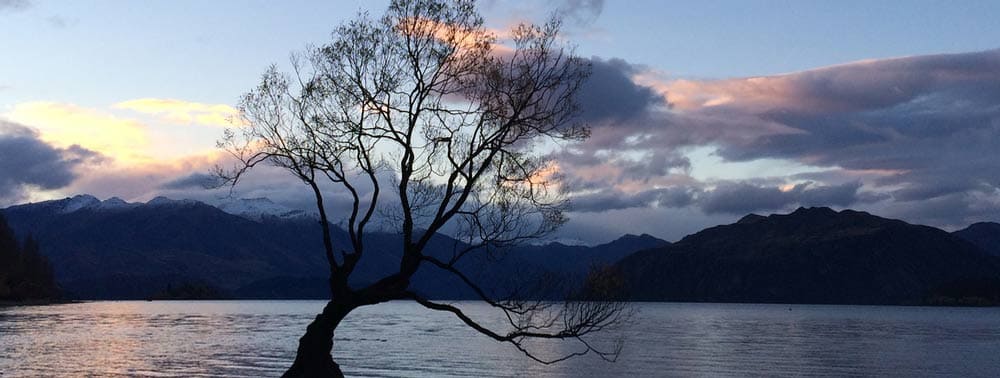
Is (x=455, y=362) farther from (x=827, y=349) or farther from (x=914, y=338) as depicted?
(x=914, y=338)

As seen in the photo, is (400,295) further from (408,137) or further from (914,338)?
(914,338)

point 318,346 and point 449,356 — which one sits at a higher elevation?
point 318,346

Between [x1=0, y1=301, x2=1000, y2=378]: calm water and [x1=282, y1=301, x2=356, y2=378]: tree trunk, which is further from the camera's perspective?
[x1=0, y1=301, x2=1000, y2=378]: calm water

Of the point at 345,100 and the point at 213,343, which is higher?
the point at 345,100

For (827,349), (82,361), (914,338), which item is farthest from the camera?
(914,338)

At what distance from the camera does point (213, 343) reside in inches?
4702

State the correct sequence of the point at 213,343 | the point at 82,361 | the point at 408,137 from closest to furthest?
1. the point at 408,137
2. the point at 82,361
3. the point at 213,343

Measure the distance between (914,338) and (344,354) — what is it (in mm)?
106922

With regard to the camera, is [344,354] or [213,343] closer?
[344,354]

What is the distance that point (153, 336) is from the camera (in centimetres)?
13388

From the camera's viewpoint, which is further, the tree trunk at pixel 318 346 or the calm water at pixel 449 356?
the calm water at pixel 449 356

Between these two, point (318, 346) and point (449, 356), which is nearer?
point (318, 346)

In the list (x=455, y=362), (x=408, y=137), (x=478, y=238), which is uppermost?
(x=408, y=137)

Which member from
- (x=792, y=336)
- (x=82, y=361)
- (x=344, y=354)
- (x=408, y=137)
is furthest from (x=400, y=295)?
(x=792, y=336)
